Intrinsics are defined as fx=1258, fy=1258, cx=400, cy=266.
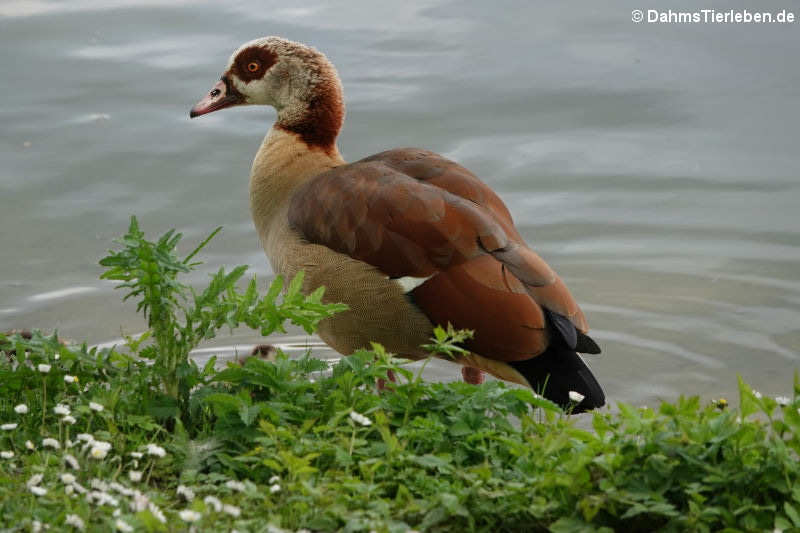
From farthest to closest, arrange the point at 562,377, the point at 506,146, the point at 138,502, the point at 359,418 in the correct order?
the point at 506,146
the point at 562,377
the point at 359,418
the point at 138,502

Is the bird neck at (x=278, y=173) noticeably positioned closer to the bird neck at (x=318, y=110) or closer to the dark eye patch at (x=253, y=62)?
the bird neck at (x=318, y=110)

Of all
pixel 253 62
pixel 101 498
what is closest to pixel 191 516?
pixel 101 498

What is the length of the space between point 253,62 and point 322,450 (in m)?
3.24

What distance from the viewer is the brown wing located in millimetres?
5121

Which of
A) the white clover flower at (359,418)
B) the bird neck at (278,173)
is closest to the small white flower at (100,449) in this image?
the white clover flower at (359,418)

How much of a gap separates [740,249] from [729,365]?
1.43 meters

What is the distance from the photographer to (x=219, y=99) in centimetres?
682

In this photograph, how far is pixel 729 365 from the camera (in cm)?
638

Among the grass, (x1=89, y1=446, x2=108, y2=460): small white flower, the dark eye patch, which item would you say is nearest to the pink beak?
the dark eye patch

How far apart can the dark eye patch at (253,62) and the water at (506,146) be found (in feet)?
4.19

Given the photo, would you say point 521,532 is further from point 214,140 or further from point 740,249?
point 214,140

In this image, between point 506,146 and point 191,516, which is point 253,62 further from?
point 191,516

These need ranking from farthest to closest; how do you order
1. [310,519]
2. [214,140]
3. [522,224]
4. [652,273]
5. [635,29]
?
[635,29] < [214,140] < [522,224] < [652,273] < [310,519]

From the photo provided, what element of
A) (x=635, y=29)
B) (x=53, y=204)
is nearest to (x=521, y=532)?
(x=53, y=204)
